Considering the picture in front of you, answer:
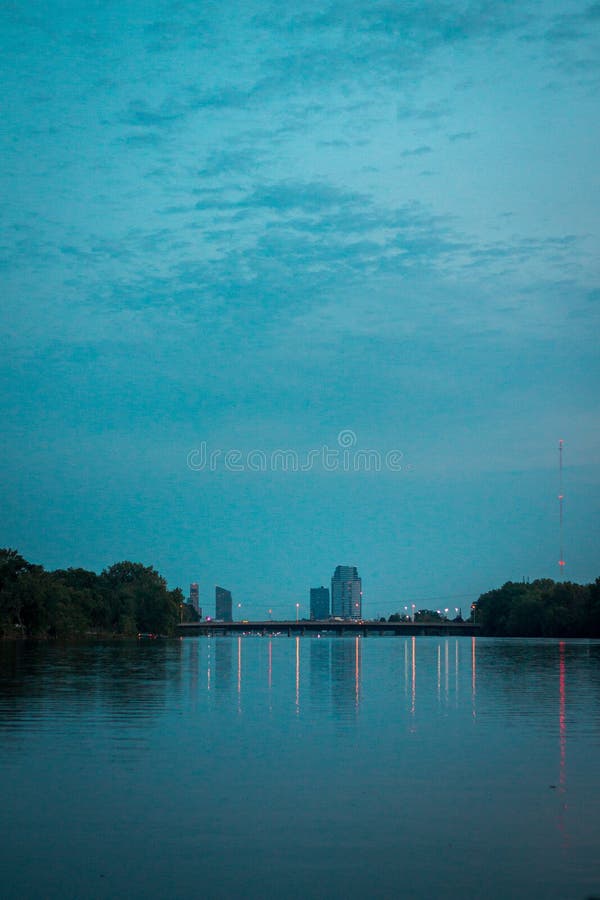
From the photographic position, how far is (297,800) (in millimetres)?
15172

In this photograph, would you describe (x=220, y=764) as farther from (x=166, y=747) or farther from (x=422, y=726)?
(x=422, y=726)

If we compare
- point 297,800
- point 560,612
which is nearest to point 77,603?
point 560,612

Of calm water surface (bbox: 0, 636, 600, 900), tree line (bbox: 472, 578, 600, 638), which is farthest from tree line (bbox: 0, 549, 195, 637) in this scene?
calm water surface (bbox: 0, 636, 600, 900)

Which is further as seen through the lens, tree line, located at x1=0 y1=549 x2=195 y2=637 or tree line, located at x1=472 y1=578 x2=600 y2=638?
tree line, located at x1=472 y1=578 x2=600 y2=638

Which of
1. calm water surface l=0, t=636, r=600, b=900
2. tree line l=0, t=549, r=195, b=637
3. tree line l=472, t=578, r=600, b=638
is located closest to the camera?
calm water surface l=0, t=636, r=600, b=900

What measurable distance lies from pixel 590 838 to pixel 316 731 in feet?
39.1

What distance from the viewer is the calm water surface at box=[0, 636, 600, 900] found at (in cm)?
1080

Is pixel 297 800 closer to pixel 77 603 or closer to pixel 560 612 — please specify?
pixel 77 603

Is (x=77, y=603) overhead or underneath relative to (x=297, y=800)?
underneath

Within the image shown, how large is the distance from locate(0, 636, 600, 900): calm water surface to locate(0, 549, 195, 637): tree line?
3572 inches

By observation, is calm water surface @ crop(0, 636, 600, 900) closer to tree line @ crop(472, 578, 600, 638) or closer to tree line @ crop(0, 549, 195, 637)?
tree line @ crop(0, 549, 195, 637)

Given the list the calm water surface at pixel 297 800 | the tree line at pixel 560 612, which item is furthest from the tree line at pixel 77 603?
the calm water surface at pixel 297 800

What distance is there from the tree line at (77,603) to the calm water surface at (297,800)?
90.7 m

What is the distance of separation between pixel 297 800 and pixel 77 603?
443 ft
